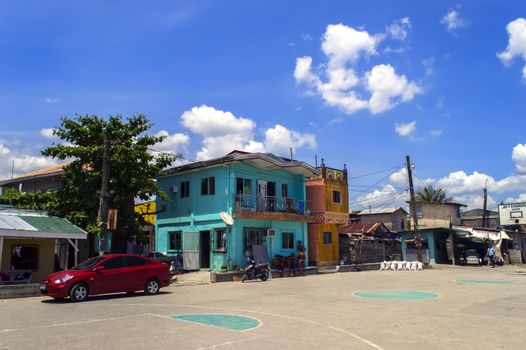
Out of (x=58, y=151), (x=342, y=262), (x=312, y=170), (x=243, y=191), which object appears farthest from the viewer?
(x=342, y=262)

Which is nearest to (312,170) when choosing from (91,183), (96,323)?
(91,183)

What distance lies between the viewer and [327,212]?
33.8 meters

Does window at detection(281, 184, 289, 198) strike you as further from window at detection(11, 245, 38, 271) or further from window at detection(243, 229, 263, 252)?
window at detection(11, 245, 38, 271)

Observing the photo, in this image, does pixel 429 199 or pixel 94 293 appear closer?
pixel 94 293

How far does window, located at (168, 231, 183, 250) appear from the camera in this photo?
98.6 ft

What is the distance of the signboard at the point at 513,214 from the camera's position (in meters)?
47.4

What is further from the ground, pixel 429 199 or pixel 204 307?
pixel 429 199

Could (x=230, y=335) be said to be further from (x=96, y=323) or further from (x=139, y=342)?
(x=96, y=323)

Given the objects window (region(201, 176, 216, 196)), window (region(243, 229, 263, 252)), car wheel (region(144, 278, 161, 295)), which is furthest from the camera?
window (region(201, 176, 216, 196))

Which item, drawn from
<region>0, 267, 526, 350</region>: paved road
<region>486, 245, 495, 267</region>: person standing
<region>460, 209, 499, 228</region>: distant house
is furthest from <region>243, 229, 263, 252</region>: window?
<region>460, 209, 499, 228</region>: distant house

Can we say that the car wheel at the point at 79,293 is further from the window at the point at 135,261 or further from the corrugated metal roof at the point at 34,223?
the corrugated metal roof at the point at 34,223

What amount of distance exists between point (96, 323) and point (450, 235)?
3608 cm

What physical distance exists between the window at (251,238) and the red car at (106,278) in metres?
10.2

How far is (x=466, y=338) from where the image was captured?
8641 mm
